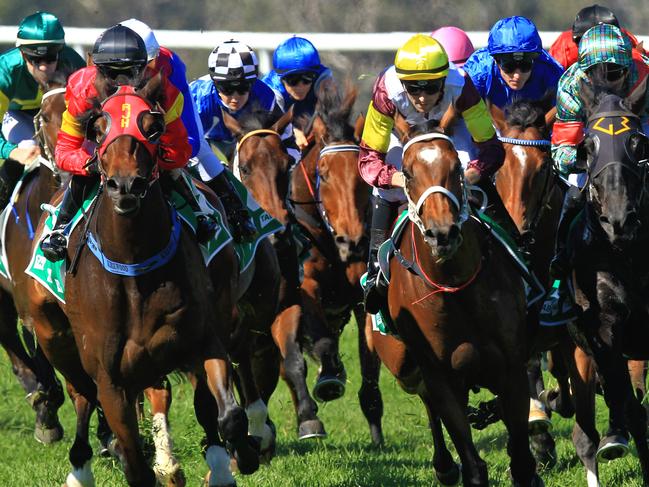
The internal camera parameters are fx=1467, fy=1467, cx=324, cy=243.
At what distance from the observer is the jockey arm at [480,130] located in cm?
747

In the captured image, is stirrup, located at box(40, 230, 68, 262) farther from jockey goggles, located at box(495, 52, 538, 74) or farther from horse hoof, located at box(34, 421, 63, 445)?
jockey goggles, located at box(495, 52, 538, 74)

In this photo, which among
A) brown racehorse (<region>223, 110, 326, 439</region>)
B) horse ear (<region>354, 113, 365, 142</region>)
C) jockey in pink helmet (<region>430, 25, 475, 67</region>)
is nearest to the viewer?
brown racehorse (<region>223, 110, 326, 439</region>)

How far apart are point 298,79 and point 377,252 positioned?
371 cm

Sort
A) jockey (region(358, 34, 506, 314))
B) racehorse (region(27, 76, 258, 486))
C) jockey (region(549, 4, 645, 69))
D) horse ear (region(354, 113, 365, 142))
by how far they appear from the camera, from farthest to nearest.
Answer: horse ear (region(354, 113, 365, 142)) < jockey (region(549, 4, 645, 69)) < jockey (region(358, 34, 506, 314)) < racehorse (region(27, 76, 258, 486))

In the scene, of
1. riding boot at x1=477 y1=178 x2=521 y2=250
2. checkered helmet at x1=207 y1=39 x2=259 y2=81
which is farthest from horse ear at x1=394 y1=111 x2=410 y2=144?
checkered helmet at x1=207 y1=39 x2=259 y2=81

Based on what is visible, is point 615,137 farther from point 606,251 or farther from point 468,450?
point 468,450

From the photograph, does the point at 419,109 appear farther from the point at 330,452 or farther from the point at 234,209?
the point at 330,452

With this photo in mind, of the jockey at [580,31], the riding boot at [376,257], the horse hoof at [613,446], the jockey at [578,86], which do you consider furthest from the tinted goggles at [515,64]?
the horse hoof at [613,446]

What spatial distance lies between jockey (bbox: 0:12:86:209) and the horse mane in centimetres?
269

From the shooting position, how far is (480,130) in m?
7.49

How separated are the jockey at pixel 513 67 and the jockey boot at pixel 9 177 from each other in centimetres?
313

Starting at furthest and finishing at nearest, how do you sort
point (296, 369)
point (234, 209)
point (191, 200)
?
point (296, 369)
point (234, 209)
point (191, 200)

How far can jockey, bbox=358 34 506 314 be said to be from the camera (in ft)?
23.6

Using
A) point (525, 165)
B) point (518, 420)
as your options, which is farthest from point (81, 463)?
point (525, 165)
